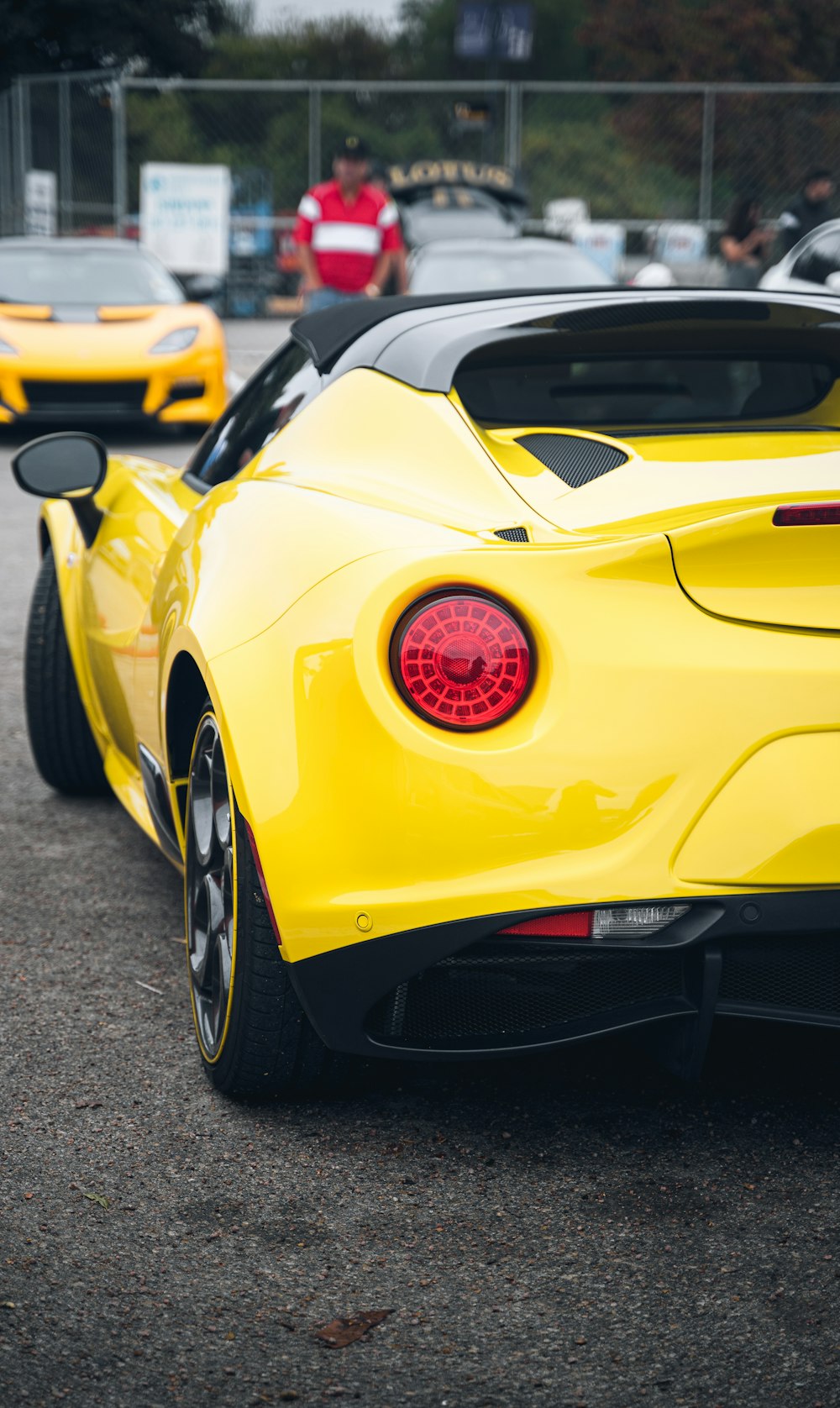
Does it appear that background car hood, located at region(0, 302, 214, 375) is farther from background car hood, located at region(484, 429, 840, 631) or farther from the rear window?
background car hood, located at region(484, 429, 840, 631)

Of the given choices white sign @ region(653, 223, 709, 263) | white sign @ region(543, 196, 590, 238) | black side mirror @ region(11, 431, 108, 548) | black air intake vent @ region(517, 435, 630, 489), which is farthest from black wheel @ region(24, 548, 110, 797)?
white sign @ region(543, 196, 590, 238)

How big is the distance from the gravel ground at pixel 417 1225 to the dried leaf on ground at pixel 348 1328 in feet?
0.04

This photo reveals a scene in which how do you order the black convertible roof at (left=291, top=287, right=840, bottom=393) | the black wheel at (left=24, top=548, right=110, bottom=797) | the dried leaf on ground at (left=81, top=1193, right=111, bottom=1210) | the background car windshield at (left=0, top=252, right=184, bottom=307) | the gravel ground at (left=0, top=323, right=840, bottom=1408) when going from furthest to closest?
the background car windshield at (left=0, top=252, right=184, bottom=307)
the black wheel at (left=24, top=548, right=110, bottom=797)
the black convertible roof at (left=291, top=287, right=840, bottom=393)
the dried leaf on ground at (left=81, top=1193, right=111, bottom=1210)
the gravel ground at (left=0, top=323, right=840, bottom=1408)

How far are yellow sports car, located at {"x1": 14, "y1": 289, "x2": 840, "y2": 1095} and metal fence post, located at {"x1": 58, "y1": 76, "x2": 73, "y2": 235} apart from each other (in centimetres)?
1954

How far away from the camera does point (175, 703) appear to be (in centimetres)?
310

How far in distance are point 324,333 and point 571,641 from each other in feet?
4.71

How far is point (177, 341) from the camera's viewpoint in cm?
1152

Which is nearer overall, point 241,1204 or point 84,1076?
point 241,1204

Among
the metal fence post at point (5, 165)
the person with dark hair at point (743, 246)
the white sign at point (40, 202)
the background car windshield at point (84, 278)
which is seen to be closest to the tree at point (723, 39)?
the metal fence post at point (5, 165)

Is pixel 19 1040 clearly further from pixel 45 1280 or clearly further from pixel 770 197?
pixel 770 197

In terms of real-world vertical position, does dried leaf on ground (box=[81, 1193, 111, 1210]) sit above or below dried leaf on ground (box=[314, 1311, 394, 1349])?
below

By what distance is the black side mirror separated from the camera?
12.6ft

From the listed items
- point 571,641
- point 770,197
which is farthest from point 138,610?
point 770,197

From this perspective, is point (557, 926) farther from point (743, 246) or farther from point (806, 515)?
point (743, 246)
